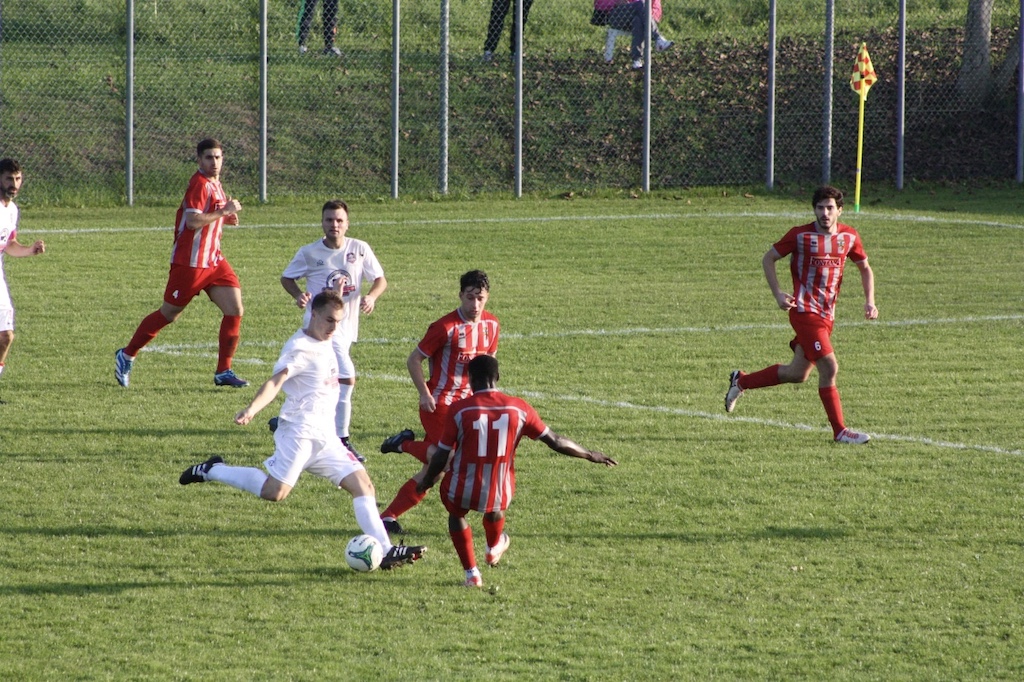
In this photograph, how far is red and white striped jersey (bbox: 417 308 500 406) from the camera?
328 inches

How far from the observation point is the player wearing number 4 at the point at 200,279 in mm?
12031

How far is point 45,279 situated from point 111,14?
7799mm

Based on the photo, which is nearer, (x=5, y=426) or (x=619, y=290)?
(x=5, y=426)

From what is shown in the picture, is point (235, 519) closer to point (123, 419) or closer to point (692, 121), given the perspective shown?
point (123, 419)

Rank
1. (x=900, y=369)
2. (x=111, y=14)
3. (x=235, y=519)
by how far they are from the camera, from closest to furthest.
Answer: (x=235, y=519), (x=900, y=369), (x=111, y=14)

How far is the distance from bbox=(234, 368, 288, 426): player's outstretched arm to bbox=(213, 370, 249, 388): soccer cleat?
15.1ft

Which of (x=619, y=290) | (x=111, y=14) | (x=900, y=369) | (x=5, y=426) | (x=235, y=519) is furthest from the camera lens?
(x=111, y=14)

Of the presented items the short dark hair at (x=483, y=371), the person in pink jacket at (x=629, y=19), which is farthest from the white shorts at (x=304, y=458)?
the person in pink jacket at (x=629, y=19)

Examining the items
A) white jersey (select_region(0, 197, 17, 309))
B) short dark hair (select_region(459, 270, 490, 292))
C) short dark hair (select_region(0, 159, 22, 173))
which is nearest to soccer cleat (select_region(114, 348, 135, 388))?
white jersey (select_region(0, 197, 17, 309))

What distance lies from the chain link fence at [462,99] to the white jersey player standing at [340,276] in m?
13.3

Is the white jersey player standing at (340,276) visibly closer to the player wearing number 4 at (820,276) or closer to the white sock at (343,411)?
the white sock at (343,411)

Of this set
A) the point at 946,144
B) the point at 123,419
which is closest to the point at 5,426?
the point at 123,419

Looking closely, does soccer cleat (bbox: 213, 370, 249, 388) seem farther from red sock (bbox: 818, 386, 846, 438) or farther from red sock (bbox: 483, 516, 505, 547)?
red sock (bbox: 483, 516, 505, 547)

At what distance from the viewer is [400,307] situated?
15898 mm
